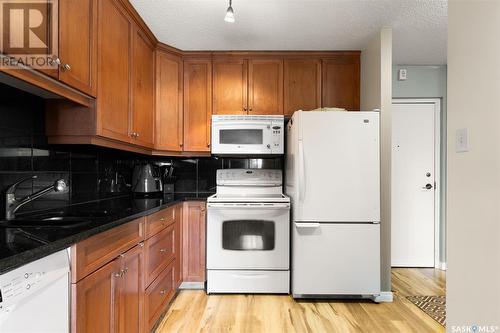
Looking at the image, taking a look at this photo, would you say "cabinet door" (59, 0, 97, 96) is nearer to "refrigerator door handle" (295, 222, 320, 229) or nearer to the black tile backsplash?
the black tile backsplash

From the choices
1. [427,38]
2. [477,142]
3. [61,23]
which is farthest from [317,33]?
[61,23]

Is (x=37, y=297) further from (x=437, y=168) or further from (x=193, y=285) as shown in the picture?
(x=437, y=168)

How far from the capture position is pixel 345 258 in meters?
2.43

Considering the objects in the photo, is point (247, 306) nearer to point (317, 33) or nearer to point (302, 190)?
point (302, 190)

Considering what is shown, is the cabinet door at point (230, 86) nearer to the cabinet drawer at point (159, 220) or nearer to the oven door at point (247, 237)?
the oven door at point (247, 237)

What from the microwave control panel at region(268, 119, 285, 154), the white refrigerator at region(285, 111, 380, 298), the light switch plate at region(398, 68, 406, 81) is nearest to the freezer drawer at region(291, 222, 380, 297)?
the white refrigerator at region(285, 111, 380, 298)

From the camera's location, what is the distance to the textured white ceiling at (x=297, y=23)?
6.98 ft

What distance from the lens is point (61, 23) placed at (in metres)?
1.35

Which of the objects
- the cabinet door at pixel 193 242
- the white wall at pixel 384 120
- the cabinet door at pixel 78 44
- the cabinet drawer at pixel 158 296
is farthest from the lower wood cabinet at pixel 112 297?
the white wall at pixel 384 120

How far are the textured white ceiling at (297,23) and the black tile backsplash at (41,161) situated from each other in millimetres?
1123

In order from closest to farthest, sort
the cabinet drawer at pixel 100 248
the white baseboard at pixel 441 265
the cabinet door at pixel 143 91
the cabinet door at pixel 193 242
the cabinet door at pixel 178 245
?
the cabinet drawer at pixel 100 248
the cabinet door at pixel 143 91
the cabinet door at pixel 178 245
the cabinet door at pixel 193 242
the white baseboard at pixel 441 265

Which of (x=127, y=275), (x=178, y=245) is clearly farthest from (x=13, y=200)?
(x=178, y=245)

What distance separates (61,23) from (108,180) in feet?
4.65

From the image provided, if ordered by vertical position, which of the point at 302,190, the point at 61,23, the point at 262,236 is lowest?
the point at 262,236
